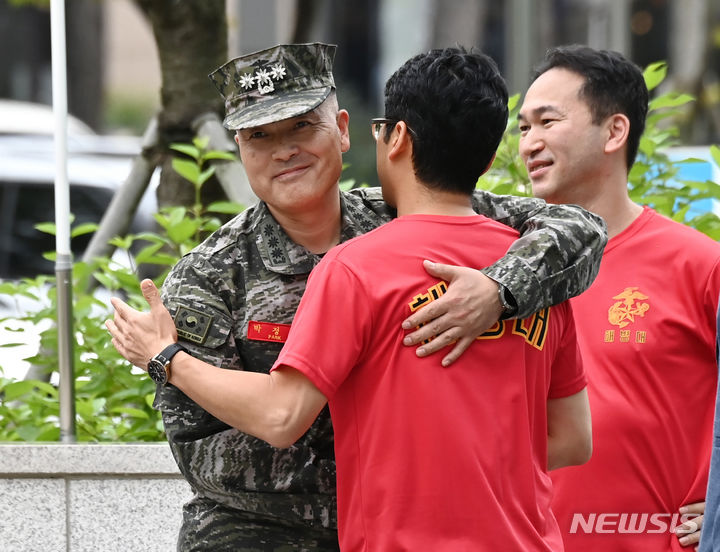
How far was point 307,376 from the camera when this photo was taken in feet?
7.59

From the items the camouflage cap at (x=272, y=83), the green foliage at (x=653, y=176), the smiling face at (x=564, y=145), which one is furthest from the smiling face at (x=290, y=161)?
the green foliage at (x=653, y=176)

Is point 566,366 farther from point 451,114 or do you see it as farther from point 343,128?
point 343,128

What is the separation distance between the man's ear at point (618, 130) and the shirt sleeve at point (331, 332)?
1310mm

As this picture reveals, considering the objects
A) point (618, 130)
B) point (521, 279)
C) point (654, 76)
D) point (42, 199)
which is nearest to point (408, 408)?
point (521, 279)

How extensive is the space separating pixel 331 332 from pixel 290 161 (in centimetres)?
59

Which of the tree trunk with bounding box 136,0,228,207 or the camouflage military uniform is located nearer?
the camouflage military uniform

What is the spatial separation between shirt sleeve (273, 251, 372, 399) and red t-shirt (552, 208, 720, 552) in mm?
998

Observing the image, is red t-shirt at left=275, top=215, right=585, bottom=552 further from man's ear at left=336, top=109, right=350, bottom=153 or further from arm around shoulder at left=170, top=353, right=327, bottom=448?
man's ear at left=336, top=109, right=350, bottom=153

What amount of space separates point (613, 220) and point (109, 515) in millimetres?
1970

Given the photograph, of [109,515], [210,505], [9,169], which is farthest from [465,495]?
[9,169]

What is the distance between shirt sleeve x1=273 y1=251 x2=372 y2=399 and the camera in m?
2.31

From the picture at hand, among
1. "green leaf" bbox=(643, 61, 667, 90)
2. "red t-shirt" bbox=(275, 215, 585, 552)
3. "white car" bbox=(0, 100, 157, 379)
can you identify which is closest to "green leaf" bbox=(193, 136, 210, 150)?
"green leaf" bbox=(643, 61, 667, 90)

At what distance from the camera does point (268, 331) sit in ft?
8.86

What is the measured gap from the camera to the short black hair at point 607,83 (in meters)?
3.42
